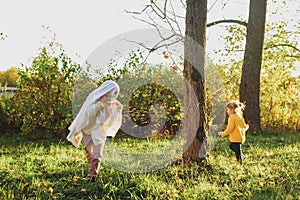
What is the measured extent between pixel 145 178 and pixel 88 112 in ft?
3.62

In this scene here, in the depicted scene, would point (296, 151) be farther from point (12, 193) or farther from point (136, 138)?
point (12, 193)

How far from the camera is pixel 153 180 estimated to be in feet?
14.9

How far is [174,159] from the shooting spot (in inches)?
221

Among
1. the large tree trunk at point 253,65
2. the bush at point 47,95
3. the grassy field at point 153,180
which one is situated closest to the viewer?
the grassy field at point 153,180

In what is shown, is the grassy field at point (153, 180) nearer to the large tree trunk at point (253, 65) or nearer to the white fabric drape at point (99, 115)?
the white fabric drape at point (99, 115)

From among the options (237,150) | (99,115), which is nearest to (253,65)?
(237,150)

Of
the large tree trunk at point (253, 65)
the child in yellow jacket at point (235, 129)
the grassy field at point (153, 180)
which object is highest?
the large tree trunk at point (253, 65)

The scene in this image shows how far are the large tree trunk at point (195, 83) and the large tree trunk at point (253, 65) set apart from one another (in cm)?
562

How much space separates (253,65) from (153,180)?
733 cm

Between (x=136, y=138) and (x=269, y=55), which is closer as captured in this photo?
(x=136, y=138)

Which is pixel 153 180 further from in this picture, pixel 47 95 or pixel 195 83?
pixel 47 95

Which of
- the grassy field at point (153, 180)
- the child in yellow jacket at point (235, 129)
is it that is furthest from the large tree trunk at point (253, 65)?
the child in yellow jacket at point (235, 129)

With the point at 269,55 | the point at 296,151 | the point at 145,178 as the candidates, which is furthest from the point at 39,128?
the point at 269,55

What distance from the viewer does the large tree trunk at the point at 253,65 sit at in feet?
35.6
